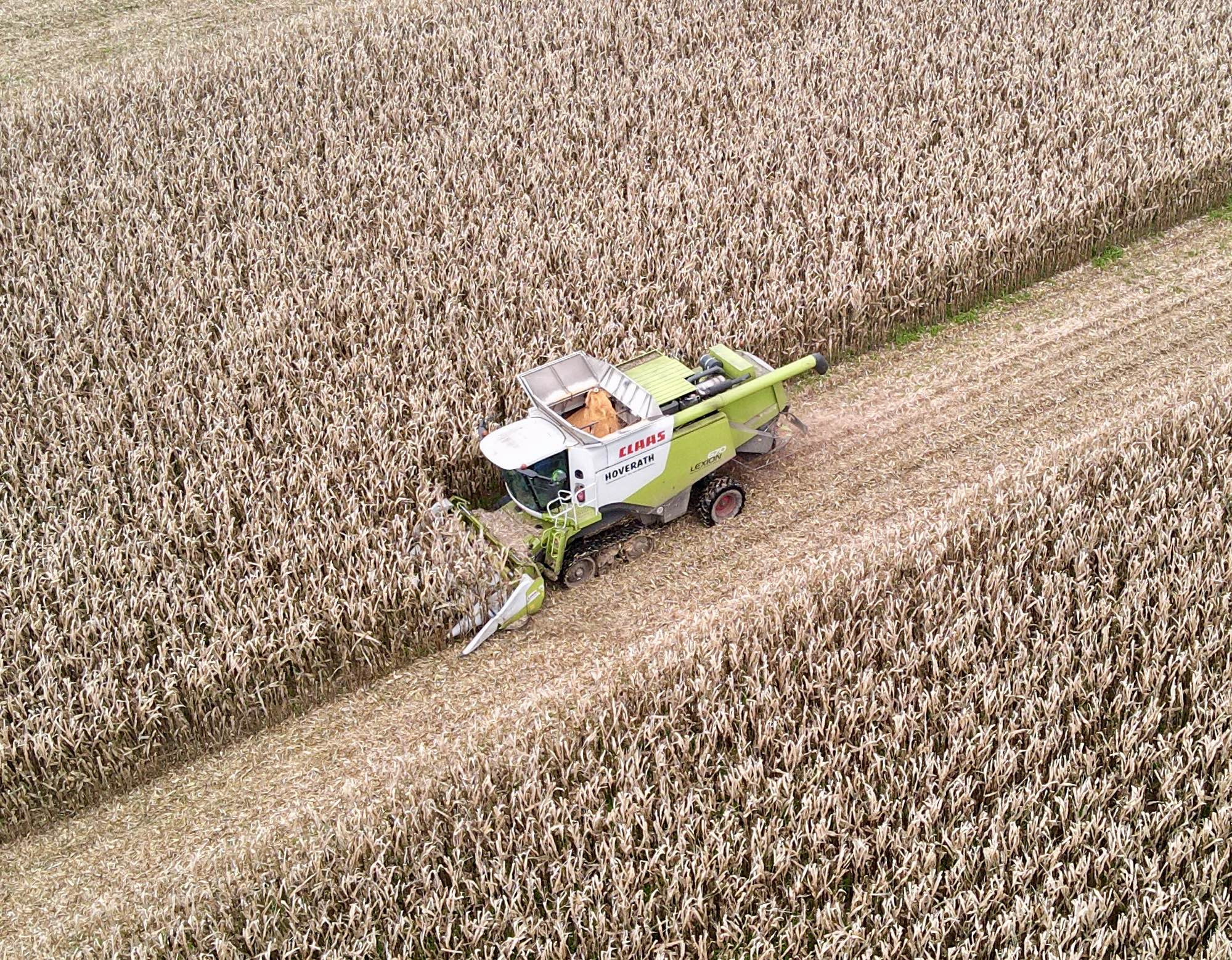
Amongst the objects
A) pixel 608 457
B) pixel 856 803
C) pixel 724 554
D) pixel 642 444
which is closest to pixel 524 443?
pixel 608 457

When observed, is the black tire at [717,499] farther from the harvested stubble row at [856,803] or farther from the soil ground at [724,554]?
the harvested stubble row at [856,803]

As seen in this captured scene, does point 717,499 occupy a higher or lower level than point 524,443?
lower

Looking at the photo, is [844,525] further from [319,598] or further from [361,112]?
[361,112]

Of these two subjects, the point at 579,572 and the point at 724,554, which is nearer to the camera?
the point at 579,572

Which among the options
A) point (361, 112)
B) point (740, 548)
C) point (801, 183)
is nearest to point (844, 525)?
point (740, 548)

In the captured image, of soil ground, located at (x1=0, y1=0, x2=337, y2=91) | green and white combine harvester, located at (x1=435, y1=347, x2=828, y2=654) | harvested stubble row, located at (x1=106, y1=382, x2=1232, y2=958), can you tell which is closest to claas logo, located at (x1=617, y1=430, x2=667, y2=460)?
green and white combine harvester, located at (x1=435, y1=347, x2=828, y2=654)

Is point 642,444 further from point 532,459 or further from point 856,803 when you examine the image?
point 856,803
